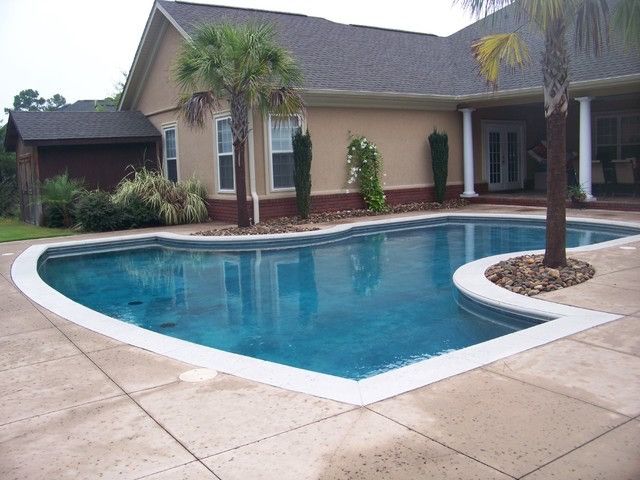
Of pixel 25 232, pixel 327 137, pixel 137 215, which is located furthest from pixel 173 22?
pixel 25 232

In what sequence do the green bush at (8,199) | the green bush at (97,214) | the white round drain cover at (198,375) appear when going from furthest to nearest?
the green bush at (8,199) → the green bush at (97,214) → the white round drain cover at (198,375)

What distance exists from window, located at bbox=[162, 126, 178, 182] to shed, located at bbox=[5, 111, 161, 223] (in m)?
0.27

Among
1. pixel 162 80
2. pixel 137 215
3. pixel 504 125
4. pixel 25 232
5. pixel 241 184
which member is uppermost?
pixel 162 80

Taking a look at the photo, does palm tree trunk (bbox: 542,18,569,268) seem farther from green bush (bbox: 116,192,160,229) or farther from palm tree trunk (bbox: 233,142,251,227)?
green bush (bbox: 116,192,160,229)

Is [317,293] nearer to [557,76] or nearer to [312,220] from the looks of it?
[557,76]

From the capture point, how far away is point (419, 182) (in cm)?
1925

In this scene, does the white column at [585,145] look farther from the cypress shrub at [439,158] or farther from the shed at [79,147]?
the shed at [79,147]

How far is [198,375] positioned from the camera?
5031 millimetres

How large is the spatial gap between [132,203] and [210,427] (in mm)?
13605

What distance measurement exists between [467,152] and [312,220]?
238 inches

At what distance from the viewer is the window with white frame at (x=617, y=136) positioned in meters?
19.6

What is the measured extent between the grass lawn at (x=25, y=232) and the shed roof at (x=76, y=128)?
7.85ft

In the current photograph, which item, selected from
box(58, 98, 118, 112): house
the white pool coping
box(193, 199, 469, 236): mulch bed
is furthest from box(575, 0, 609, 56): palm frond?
box(58, 98, 118, 112): house

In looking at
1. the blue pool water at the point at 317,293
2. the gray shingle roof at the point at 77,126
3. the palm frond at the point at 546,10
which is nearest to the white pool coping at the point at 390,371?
the blue pool water at the point at 317,293
